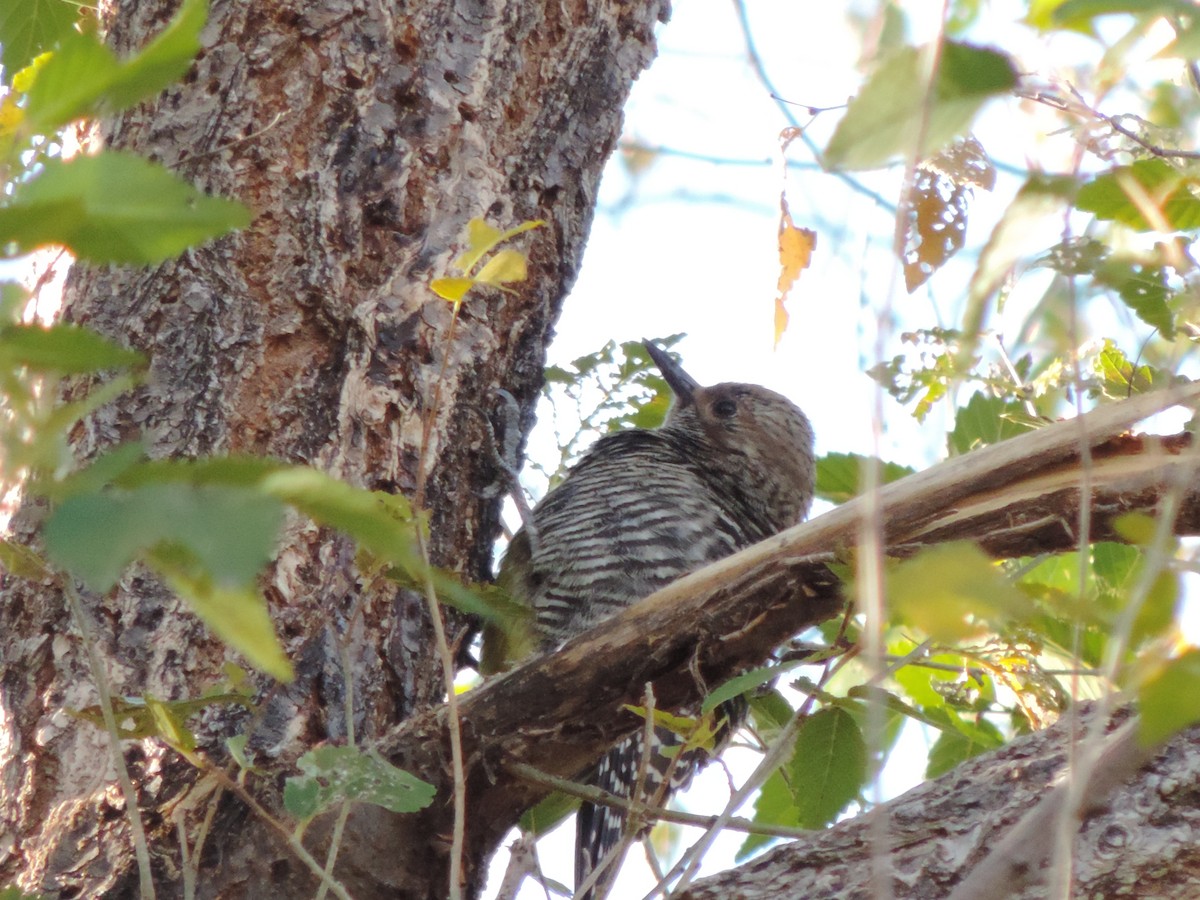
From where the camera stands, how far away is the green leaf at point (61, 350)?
0.72 m

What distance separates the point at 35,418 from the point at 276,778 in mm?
1291

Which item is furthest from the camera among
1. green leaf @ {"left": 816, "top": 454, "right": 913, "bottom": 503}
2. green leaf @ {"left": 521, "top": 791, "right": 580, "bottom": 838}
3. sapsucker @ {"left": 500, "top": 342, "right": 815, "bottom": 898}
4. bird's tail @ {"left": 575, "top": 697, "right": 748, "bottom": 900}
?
green leaf @ {"left": 816, "top": 454, "right": 913, "bottom": 503}

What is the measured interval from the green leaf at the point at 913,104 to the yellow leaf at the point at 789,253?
4.11ft

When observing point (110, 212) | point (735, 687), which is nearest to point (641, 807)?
point (735, 687)

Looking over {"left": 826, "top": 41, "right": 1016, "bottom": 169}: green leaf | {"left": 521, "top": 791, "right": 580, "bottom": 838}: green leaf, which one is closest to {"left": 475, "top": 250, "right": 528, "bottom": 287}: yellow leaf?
{"left": 826, "top": 41, "right": 1016, "bottom": 169}: green leaf

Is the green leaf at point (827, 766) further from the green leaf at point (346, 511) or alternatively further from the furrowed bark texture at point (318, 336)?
the green leaf at point (346, 511)

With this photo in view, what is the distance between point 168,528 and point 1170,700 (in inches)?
23.2

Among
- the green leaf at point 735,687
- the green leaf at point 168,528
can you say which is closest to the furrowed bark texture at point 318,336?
the green leaf at point 735,687

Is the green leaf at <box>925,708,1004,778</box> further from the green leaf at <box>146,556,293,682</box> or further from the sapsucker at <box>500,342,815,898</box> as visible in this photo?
the green leaf at <box>146,556,293,682</box>

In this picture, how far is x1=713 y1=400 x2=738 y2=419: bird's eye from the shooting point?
14.8 ft

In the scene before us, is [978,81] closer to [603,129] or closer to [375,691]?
[375,691]

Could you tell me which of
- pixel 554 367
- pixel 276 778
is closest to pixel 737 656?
pixel 276 778

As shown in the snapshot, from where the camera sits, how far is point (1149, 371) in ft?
7.38

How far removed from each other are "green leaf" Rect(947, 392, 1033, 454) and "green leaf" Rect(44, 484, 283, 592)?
2440mm
